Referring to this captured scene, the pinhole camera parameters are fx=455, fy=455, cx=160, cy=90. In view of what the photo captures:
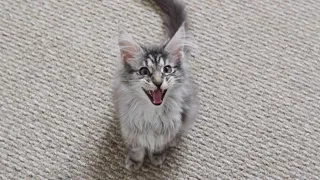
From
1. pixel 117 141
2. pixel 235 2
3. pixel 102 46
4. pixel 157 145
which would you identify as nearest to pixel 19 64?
pixel 102 46

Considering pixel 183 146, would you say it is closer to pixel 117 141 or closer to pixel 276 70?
pixel 117 141

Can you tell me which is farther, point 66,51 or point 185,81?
point 66,51

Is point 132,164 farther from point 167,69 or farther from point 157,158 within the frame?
point 167,69

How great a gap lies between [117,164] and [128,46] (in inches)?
16.5

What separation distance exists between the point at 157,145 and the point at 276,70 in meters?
0.55

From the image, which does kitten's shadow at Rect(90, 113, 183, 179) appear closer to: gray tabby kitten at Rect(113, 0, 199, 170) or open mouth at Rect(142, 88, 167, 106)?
gray tabby kitten at Rect(113, 0, 199, 170)

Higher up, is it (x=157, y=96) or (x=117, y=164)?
(x=157, y=96)

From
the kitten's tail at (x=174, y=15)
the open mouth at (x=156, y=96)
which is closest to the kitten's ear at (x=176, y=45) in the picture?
the open mouth at (x=156, y=96)

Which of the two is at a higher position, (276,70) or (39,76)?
(276,70)

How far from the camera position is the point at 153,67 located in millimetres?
1220

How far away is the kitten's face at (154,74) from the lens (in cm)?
121

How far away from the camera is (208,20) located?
1739 millimetres

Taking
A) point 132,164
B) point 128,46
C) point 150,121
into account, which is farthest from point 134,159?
point 128,46

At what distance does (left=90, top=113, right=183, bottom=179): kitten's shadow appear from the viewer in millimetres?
1437
